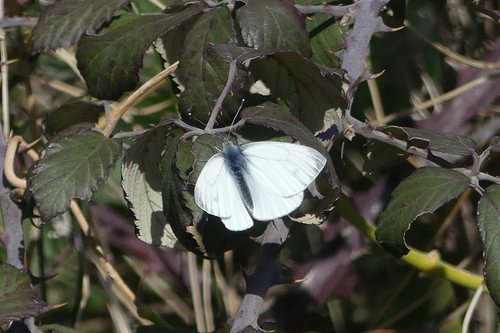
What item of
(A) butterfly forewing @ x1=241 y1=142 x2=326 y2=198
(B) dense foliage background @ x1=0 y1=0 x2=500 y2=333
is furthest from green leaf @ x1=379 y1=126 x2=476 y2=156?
(A) butterfly forewing @ x1=241 y1=142 x2=326 y2=198

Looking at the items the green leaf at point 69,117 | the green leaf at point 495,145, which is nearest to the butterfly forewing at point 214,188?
the green leaf at point 69,117

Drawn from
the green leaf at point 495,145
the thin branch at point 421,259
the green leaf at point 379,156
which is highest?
the green leaf at point 495,145

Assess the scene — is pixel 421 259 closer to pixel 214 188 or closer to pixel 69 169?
pixel 214 188

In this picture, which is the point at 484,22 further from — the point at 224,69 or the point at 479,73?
the point at 224,69

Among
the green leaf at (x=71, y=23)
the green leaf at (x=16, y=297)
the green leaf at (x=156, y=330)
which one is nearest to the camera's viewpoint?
the green leaf at (x=16, y=297)

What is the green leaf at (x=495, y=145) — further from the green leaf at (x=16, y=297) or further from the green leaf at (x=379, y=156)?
the green leaf at (x=16, y=297)

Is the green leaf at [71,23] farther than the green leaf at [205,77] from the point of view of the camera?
Yes

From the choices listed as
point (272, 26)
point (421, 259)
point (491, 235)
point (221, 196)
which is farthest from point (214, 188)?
point (421, 259)
